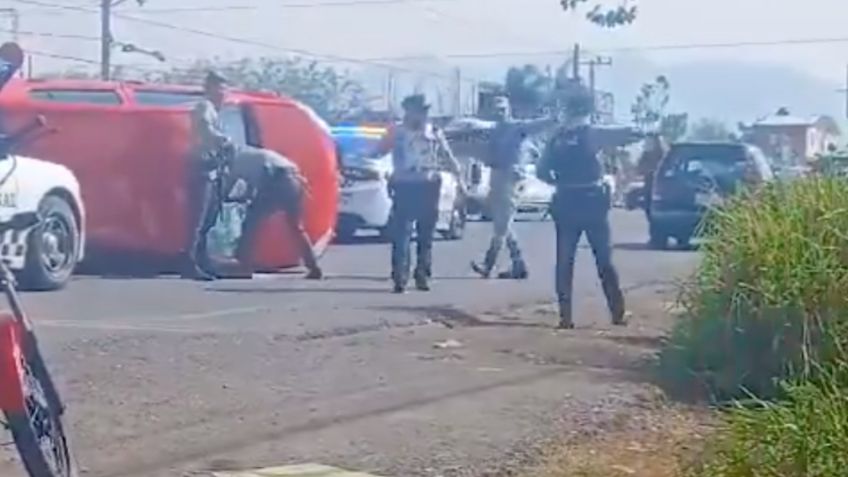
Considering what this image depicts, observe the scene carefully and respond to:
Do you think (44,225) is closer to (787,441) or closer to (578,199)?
(578,199)

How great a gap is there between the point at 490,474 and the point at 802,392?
113 cm

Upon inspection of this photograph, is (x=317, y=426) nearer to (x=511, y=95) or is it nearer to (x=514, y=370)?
(x=514, y=370)

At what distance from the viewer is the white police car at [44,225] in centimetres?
1396

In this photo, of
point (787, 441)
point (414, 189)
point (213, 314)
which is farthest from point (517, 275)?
point (787, 441)

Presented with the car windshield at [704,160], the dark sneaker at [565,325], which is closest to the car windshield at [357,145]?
the car windshield at [704,160]

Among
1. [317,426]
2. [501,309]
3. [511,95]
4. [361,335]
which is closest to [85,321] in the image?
[361,335]

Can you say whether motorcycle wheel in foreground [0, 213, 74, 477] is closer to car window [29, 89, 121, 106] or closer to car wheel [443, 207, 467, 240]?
→ car window [29, 89, 121, 106]

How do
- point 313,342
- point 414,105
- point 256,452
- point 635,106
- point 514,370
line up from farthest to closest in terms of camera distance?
1. point 635,106
2. point 414,105
3. point 313,342
4. point 514,370
5. point 256,452

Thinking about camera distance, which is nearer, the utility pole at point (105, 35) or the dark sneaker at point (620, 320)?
the dark sneaker at point (620, 320)

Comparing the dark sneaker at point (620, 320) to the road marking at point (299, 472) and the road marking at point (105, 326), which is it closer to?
the road marking at point (105, 326)

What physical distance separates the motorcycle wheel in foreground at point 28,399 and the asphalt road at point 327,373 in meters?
1.15

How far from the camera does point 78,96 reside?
55.3ft

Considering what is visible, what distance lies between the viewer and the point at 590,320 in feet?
43.7

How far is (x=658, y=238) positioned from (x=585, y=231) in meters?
12.0
